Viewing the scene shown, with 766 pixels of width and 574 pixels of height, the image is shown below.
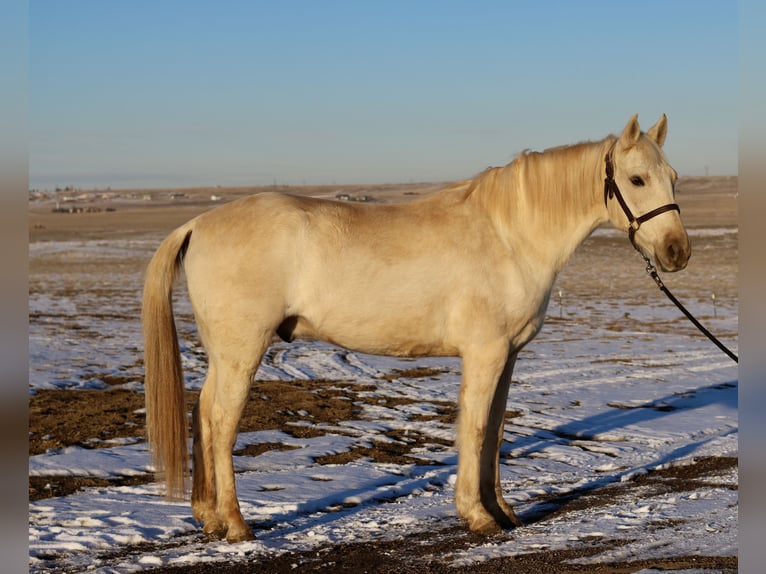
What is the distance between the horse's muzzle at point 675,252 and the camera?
5105 mm

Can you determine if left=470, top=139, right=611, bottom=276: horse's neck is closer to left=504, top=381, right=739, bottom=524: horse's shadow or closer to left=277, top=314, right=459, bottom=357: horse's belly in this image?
left=277, top=314, right=459, bottom=357: horse's belly

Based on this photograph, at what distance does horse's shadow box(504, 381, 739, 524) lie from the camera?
600cm

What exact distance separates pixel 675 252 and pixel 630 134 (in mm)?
815

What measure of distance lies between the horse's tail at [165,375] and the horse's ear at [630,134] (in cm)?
296

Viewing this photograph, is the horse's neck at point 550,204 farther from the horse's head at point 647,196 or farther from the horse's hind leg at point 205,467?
the horse's hind leg at point 205,467

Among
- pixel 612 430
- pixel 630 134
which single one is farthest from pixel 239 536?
pixel 612 430

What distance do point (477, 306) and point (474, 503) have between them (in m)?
1.30

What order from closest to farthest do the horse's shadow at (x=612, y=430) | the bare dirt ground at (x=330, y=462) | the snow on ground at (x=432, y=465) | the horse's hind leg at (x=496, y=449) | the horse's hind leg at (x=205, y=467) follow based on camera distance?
the bare dirt ground at (x=330, y=462), the snow on ground at (x=432, y=465), the horse's hind leg at (x=205, y=467), the horse's hind leg at (x=496, y=449), the horse's shadow at (x=612, y=430)

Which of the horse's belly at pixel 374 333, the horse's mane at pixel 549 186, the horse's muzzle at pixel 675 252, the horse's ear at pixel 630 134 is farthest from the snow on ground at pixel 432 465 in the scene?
the horse's ear at pixel 630 134

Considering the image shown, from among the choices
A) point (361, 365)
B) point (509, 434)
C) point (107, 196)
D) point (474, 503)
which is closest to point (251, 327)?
point (474, 503)

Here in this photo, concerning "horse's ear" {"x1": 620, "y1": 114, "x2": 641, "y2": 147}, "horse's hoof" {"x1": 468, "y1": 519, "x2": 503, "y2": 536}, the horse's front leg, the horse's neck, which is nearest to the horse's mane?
the horse's neck

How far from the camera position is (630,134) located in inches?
205

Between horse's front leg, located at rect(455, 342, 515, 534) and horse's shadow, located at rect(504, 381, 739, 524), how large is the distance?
17.1 inches

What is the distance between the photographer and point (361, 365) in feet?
39.8
